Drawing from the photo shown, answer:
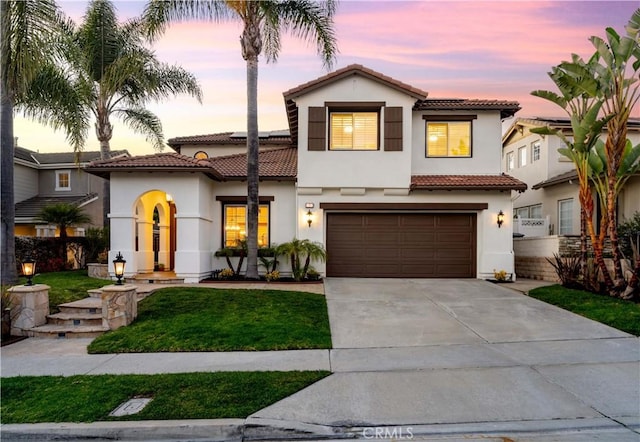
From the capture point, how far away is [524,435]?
393 cm

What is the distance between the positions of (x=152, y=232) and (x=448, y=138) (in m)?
11.2

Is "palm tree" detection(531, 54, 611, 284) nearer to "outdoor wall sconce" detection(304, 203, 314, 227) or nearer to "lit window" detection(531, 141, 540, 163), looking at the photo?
"outdoor wall sconce" detection(304, 203, 314, 227)

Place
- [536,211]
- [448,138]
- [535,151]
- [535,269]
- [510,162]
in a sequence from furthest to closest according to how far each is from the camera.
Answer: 1. [510,162]
2. [536,211]
3. [535,151]
4. [535,269]
5. [448,138]

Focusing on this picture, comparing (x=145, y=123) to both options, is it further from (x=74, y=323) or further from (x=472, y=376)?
(x=472, y=376)

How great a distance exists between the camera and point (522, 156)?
20.7 metres

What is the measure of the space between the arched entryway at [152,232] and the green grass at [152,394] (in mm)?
8164

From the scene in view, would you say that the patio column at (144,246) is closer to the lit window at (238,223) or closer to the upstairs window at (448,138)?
the lit window at (238,223)

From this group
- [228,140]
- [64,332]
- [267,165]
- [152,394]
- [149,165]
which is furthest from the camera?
[228,140]

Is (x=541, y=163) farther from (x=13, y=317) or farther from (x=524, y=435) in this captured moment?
(x=13, y=317)

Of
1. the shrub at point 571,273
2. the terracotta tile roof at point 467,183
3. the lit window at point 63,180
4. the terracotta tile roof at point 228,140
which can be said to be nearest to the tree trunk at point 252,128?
the terracotta tile roof at point 467,183

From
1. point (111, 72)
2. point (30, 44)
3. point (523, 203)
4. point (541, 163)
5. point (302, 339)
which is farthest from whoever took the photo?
point (523, 203)

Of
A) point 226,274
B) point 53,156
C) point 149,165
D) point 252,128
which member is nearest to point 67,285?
point 149,165

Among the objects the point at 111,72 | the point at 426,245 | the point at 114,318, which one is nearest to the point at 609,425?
the point at 114,318

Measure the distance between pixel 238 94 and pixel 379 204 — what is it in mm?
10559
